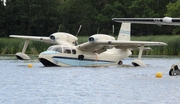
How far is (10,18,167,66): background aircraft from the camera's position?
3669 centimetres

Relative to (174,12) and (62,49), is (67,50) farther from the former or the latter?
(174,12)

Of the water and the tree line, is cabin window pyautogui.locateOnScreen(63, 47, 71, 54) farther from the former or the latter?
the tree line

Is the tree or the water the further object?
the tree

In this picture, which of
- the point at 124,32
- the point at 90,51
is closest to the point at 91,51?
the point at 90,51

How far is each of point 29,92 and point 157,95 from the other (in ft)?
14.8

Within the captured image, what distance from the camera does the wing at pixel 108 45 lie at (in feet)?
124

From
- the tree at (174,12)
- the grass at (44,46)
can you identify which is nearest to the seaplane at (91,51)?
the grass at (44,46)

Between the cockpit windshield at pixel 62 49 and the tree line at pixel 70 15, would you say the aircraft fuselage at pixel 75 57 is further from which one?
the tree line at pixel 70 15

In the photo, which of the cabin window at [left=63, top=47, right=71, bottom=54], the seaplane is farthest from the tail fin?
the cabin window at [left=63, top=47, right=71, bottom=54]

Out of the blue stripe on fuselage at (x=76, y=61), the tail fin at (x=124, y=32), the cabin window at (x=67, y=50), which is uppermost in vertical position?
the tail fin at (x=124, y=32)

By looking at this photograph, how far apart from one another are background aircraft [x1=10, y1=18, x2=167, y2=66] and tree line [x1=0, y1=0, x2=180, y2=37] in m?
46.2

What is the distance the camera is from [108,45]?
39.0 meters

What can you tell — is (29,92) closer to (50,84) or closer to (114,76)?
(50,84)

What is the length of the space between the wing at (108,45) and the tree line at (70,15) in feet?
154
